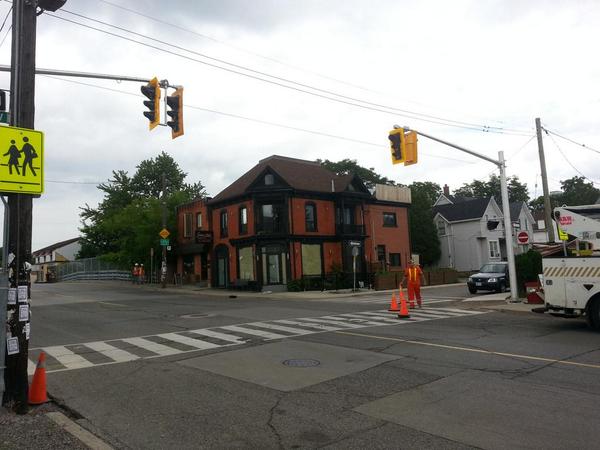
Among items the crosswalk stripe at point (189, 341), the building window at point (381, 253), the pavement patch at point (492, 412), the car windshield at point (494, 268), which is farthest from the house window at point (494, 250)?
the pavement patch at point (492, 412)

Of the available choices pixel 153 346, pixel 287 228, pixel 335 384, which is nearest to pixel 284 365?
pixel 335 384

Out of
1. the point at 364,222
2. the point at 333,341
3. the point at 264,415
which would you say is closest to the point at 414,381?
the point at 264,415

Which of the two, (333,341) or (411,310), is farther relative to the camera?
(411,310)

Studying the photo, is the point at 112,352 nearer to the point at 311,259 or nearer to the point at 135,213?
the point at 311,259

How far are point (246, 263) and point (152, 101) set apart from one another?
23053mm

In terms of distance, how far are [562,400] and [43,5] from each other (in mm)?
8954

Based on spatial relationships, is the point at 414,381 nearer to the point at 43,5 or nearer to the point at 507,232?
the point at 43,5

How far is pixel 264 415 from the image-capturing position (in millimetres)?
5824

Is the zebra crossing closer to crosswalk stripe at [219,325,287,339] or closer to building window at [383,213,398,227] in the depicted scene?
crosswalk stripe at [219,325,287,339]

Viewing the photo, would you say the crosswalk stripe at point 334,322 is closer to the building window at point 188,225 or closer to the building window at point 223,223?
the building window at point 223,223

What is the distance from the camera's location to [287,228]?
32875 mm

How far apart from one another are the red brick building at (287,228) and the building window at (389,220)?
85 mm

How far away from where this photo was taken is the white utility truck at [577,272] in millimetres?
11516

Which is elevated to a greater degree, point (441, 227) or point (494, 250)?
point (441, 227)
